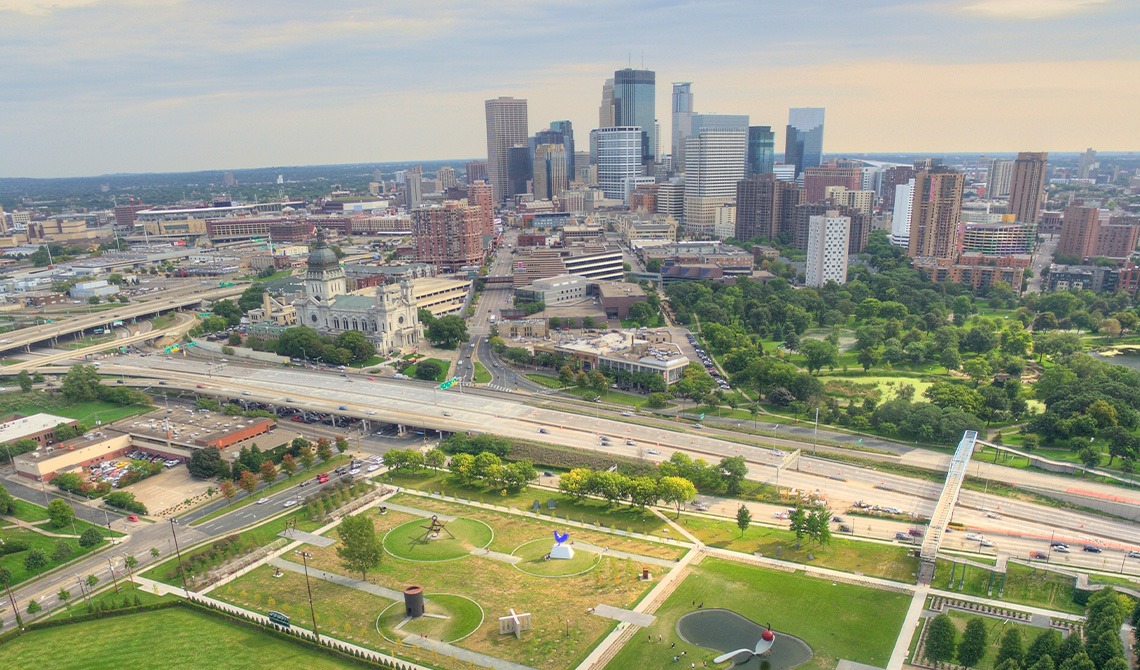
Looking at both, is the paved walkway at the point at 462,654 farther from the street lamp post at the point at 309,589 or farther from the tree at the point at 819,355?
the tree at the point at 819,355

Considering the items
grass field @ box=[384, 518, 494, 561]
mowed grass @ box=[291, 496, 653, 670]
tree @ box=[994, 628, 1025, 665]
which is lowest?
grass field @ box=[384, 518, 494, 561]

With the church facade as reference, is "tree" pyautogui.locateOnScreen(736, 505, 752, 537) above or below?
below

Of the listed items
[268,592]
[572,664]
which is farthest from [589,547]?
[268,592]

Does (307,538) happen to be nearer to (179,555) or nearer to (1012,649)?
(179,555)

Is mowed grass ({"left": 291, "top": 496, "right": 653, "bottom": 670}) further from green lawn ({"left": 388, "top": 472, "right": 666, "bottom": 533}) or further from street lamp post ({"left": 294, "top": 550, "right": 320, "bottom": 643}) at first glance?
green lawn ({"left": 388, "top": 472, "right": 666, "bottom": 533})

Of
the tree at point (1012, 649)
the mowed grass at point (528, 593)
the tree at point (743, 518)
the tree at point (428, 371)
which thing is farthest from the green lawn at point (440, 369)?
the tree at point (1012, 649)

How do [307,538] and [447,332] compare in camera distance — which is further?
[447,332]

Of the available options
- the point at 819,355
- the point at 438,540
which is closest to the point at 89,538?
the point at 438,540

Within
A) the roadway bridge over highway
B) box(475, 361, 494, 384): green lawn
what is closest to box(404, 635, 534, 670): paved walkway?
the roadway bridge over highway
